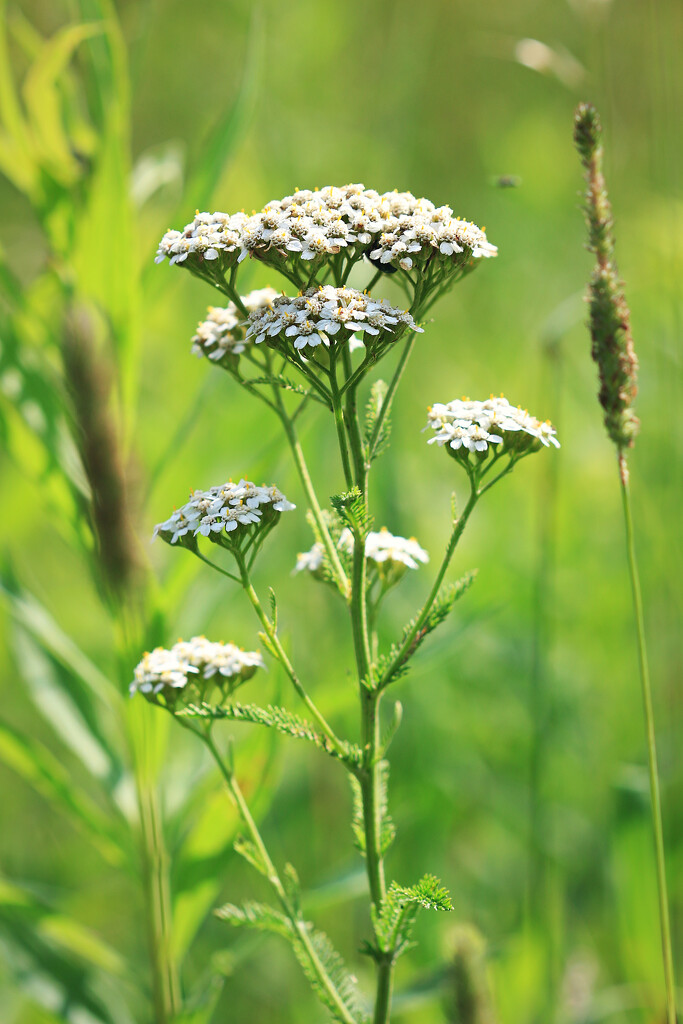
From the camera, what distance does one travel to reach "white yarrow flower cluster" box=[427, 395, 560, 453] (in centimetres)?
124

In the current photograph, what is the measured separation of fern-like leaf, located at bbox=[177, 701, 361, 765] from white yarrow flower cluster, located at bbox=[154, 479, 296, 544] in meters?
0.24

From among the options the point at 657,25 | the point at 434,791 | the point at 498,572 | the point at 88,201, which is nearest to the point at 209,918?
the point at 434,791

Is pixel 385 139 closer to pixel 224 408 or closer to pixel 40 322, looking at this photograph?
pixel 224 408

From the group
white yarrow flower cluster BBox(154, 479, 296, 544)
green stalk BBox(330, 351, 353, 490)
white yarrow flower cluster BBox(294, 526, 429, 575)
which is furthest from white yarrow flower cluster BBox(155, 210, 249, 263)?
white yarrow flower cluster BBox(294, 526, 429, 575)

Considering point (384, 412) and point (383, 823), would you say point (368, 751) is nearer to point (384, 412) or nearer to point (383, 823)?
point (383, 823)

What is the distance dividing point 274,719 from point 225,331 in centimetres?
70

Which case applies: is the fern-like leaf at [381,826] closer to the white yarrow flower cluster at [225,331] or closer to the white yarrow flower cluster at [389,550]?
the white yarrow flower cluster at [389,550]

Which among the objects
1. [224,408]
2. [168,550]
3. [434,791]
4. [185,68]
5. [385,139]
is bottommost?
[434,791]

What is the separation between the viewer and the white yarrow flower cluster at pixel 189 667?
1.34 meters

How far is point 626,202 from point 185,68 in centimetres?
320

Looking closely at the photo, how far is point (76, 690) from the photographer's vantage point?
2.10 meters

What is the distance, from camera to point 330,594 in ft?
9.90

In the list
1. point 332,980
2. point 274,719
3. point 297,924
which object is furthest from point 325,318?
point 332,980

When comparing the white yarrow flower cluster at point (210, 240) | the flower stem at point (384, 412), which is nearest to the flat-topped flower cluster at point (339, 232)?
the white yarrow flower cluster at point (210, 240)
